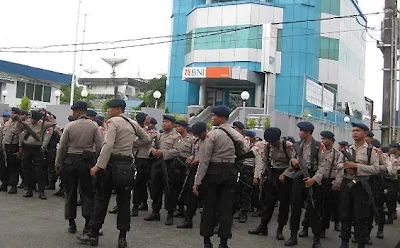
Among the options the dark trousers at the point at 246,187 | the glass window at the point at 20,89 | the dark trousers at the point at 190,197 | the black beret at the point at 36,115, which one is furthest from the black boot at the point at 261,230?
the glass window at the point at 20,89

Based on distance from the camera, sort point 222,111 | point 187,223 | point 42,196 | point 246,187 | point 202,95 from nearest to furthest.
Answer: point 222,111, point 187,223, point 246,187, point 42,196, point 202,95

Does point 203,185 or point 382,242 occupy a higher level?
point 203,185

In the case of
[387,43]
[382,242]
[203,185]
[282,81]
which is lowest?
[382,242]

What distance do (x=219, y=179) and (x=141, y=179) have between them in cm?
291

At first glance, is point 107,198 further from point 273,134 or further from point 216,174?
point 273,134

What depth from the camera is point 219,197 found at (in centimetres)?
623

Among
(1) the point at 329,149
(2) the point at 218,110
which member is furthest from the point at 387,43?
(2) the point at 218,110

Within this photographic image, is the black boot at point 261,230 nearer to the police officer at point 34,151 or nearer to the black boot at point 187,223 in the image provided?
the black boot at point 187,223

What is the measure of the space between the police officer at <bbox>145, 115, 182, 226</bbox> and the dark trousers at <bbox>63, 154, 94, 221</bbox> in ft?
5.87

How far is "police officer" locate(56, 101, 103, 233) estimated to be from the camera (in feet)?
21.8

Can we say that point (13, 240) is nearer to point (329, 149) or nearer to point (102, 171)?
point (102, 171)

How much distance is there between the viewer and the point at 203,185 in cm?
621

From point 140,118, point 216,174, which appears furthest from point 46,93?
point 216,174

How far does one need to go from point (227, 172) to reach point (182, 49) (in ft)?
113
